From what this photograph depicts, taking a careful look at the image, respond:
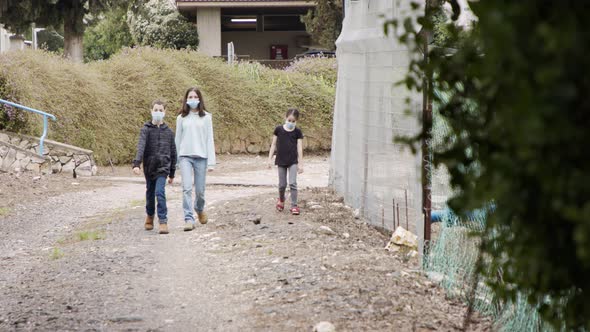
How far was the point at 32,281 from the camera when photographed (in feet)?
26.3

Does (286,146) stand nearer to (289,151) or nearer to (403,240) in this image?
(289,151)

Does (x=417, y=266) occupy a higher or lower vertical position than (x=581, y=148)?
lower

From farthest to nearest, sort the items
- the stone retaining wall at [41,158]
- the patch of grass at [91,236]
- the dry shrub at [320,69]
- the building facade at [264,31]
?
1. the building facade at [264,31]
2. the dry shrub at [320,69]
3. the stone retaining wall at [41,158]
4. the patch of grass at [91,236]

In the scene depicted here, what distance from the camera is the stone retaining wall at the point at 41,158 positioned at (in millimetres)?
16938

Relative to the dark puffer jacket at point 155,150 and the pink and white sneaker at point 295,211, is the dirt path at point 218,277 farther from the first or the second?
the dark puffer jacket at point 155,150

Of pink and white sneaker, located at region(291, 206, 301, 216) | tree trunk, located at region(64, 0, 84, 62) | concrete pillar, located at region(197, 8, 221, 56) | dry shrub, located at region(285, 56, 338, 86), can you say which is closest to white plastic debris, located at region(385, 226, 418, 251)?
pink and white sneaker, located at region(291, 206, 301, 216)

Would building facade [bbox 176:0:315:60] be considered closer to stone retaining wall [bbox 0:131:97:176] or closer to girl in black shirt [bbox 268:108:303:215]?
stone retaining wall [bbox 0:131:97:176]

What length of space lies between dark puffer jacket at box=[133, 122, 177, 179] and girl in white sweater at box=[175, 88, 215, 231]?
18 centimetres

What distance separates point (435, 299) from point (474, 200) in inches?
173

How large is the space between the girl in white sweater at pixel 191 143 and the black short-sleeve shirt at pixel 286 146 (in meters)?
1.07

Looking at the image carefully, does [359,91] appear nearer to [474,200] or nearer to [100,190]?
[100,190]

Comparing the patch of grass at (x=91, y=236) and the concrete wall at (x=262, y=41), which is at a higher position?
the concrete wall at (x=262, y=41)

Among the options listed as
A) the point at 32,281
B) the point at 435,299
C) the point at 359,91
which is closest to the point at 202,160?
the point at 359,91

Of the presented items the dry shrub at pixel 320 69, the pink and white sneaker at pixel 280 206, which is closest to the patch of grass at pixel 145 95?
the dry shrub at pixel 320 69
